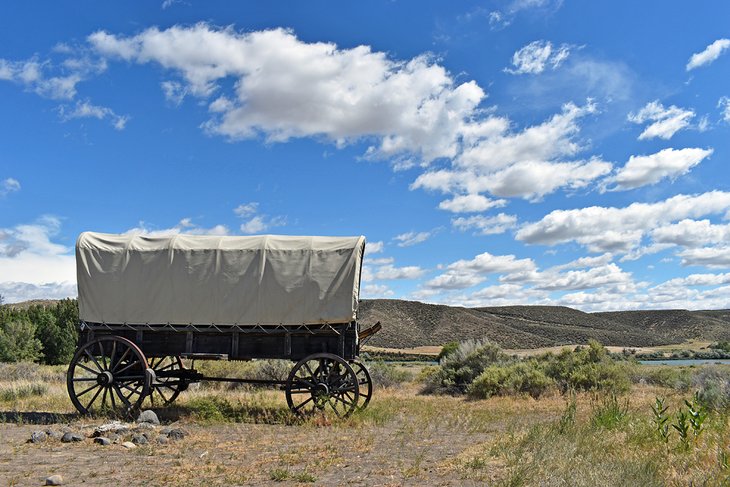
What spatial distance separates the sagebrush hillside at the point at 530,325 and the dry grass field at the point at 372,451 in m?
37.5

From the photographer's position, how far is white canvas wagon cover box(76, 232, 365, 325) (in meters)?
10.6

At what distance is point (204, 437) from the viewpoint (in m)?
8.80

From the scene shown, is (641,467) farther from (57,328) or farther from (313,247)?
(57,328)

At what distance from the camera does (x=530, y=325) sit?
56.5 metres

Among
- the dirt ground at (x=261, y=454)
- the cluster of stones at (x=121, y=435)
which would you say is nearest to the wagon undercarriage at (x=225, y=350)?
the dirt ground at (x=261, y=454)

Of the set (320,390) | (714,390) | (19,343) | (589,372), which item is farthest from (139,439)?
(19,343)

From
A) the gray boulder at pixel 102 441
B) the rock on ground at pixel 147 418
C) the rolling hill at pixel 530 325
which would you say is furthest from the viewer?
the rolling hill at pixel 530 325

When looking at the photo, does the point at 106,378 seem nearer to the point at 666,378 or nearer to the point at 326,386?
the point at 326,386

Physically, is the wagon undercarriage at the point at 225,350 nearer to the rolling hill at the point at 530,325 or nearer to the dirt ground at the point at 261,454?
the dirt ground at the point at 261,454

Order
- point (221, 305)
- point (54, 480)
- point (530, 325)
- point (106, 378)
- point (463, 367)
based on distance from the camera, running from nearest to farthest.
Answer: point (54, 480) → point (221, 305) → point (106, 378) → point (463, 367) → point (530, 325)

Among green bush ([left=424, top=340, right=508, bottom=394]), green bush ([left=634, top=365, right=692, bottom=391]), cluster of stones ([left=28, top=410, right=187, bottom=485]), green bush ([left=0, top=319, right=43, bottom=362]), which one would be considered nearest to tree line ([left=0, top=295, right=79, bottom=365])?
green bush ([left=0, top=319, right=43, bottom=362])

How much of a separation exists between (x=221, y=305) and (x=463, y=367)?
9.85 meters

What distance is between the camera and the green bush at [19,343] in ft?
101

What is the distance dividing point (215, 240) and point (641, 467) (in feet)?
26.7
